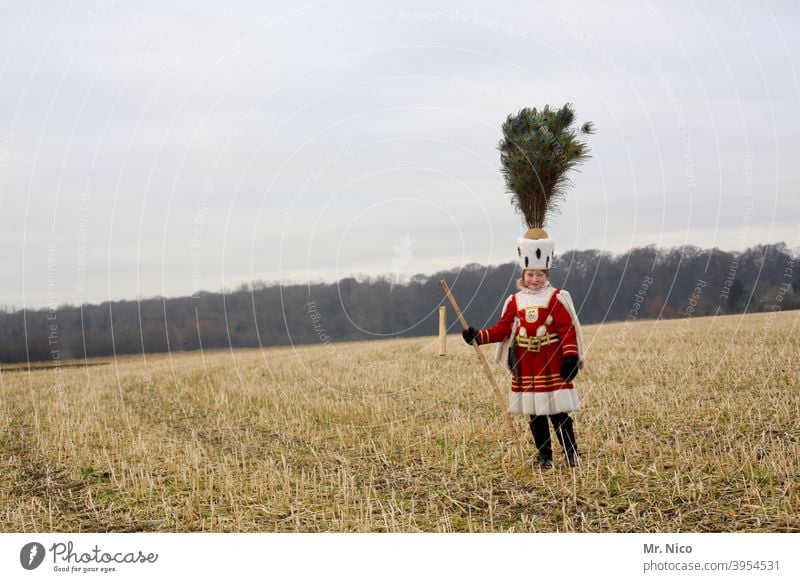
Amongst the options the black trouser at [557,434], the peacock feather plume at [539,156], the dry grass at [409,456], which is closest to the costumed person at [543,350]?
the black trouser at [557,434]

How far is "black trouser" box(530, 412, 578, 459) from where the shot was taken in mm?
7789

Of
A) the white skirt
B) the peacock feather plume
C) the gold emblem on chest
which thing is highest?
the peacock feather plume

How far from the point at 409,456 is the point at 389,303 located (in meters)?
5.78

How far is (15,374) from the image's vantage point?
2320 cm

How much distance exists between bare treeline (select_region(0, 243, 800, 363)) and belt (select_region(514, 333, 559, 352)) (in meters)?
0.74

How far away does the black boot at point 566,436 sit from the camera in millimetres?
7762

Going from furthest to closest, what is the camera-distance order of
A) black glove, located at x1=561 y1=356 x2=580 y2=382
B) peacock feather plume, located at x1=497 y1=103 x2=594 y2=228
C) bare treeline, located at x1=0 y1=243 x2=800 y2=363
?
bare treeline, located at x1=0 y1=243 x2=800 y2=363 < peacock feather plume, located at x1=497 y1=103 x2=594 y2=228 < black glove, located at x1=561 y1=356 x2=580 y2=382

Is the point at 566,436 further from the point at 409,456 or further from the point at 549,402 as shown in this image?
the point at 409,456

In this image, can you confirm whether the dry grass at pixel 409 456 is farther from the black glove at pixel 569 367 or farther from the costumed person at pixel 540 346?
the black glove at pixel 569 367

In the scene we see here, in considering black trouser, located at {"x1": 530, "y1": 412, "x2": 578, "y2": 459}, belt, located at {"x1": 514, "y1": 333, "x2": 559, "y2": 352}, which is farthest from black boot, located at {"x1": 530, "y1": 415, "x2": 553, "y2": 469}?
belt, located at {"x1": 514, "y1": 333, "x2": 559, "y2": 352}

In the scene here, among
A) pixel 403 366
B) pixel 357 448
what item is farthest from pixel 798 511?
pixel 403 366

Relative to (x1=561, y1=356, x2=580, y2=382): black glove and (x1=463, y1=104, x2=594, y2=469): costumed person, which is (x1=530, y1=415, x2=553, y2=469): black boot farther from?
(x1=561, y1=356, x2=580, y2=382): black glove
